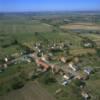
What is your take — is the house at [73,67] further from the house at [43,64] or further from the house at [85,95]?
the house at [85,95]

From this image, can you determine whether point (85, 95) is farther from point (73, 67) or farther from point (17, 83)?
point (73, 67)

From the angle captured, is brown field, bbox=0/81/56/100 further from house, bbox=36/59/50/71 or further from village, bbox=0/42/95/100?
house, bbox=36/59/50/71

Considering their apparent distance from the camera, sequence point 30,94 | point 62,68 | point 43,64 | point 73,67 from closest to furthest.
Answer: point 30,94 → point 62,68 → point 73,67 → point 43,64

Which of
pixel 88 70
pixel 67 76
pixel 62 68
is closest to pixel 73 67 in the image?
pixel 62 68

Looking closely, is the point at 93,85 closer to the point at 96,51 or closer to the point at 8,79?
the point at 8,79

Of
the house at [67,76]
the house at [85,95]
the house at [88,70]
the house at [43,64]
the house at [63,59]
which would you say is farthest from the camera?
the house at [63,59]

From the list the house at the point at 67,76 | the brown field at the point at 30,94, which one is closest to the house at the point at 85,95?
the brown field at the point at 30,94

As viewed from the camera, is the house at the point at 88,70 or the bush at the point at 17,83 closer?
the bush at the point at 17,83

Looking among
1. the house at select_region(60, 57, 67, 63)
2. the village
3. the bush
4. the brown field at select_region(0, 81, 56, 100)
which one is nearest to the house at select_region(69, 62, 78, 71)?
the village
